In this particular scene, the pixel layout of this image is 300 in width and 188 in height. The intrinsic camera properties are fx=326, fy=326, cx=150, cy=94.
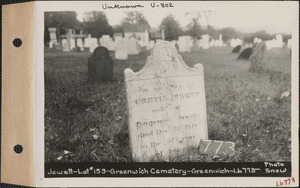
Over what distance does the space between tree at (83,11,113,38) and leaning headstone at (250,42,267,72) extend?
179 centimetres

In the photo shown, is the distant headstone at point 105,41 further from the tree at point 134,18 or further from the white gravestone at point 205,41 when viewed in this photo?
the white gravestone at point 205,41

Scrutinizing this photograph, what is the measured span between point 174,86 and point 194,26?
77cm

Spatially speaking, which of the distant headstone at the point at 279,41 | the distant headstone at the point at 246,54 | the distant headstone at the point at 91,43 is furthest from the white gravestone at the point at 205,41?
the distant headstone at the point at 91,43

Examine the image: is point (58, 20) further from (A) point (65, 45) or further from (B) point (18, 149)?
(B) point (18, 149)

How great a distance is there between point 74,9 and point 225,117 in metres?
2.29

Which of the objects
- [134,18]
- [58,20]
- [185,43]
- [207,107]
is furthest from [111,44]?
[207,107]

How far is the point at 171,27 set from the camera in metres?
3.94

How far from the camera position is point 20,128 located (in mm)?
3955

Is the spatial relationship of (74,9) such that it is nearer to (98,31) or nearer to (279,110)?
(98,31)

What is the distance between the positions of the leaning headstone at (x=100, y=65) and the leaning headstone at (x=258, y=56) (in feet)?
5.79

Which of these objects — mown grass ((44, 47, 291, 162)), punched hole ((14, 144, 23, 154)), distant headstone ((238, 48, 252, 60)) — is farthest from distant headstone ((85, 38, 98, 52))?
distant headstone ((238, 48, 252, 60))

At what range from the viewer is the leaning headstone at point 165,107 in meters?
3.80

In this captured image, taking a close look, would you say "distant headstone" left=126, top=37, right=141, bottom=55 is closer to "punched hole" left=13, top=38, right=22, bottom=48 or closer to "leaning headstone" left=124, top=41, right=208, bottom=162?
Result: "leaning headstone" left=124, top=41, right=208, bottom=162

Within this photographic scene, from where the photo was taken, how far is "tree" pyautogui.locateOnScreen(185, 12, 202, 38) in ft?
12.8
